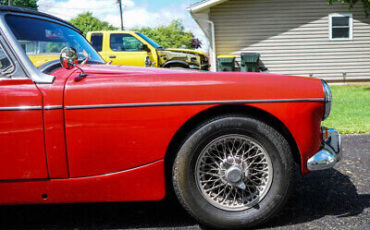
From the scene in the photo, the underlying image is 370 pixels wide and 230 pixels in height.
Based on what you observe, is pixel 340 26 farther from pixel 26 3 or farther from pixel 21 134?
pixel 26 3

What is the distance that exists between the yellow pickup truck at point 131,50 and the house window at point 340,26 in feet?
21.5

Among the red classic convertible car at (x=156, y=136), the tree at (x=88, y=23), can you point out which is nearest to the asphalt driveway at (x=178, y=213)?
the red classic convertible car at (x=156, y=136)

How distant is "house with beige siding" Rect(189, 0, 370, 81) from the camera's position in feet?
44.3

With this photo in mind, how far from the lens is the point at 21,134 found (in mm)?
2232

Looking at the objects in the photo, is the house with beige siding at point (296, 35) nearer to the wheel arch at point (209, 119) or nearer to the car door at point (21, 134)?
the wheel arch at point (209, 119)

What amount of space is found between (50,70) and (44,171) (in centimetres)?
71

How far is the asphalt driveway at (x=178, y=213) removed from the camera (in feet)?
8.39

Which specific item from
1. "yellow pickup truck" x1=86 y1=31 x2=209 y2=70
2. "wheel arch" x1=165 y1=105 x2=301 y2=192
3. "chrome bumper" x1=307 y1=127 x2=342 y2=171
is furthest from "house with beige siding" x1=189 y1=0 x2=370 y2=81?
"wheel arch" x1=165 y1=105 x2=301 y2=192

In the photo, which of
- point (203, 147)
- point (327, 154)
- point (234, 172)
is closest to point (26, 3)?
point (203, 147)

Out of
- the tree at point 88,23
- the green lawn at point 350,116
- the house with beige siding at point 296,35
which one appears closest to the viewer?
the green lawn at point 350,116

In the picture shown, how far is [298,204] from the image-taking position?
2.88 meters

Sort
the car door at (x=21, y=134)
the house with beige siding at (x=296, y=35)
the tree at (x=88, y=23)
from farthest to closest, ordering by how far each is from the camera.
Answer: the tree at (x=88, y=23) → the house with beige siding at (x=296, y=35) → the car door at (x=21, y=134)

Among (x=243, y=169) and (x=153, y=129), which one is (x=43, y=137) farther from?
(x=243, y=169)

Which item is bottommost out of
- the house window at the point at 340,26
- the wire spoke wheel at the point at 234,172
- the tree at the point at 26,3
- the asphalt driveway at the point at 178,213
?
the asphalt driveway at the point at 178,213
